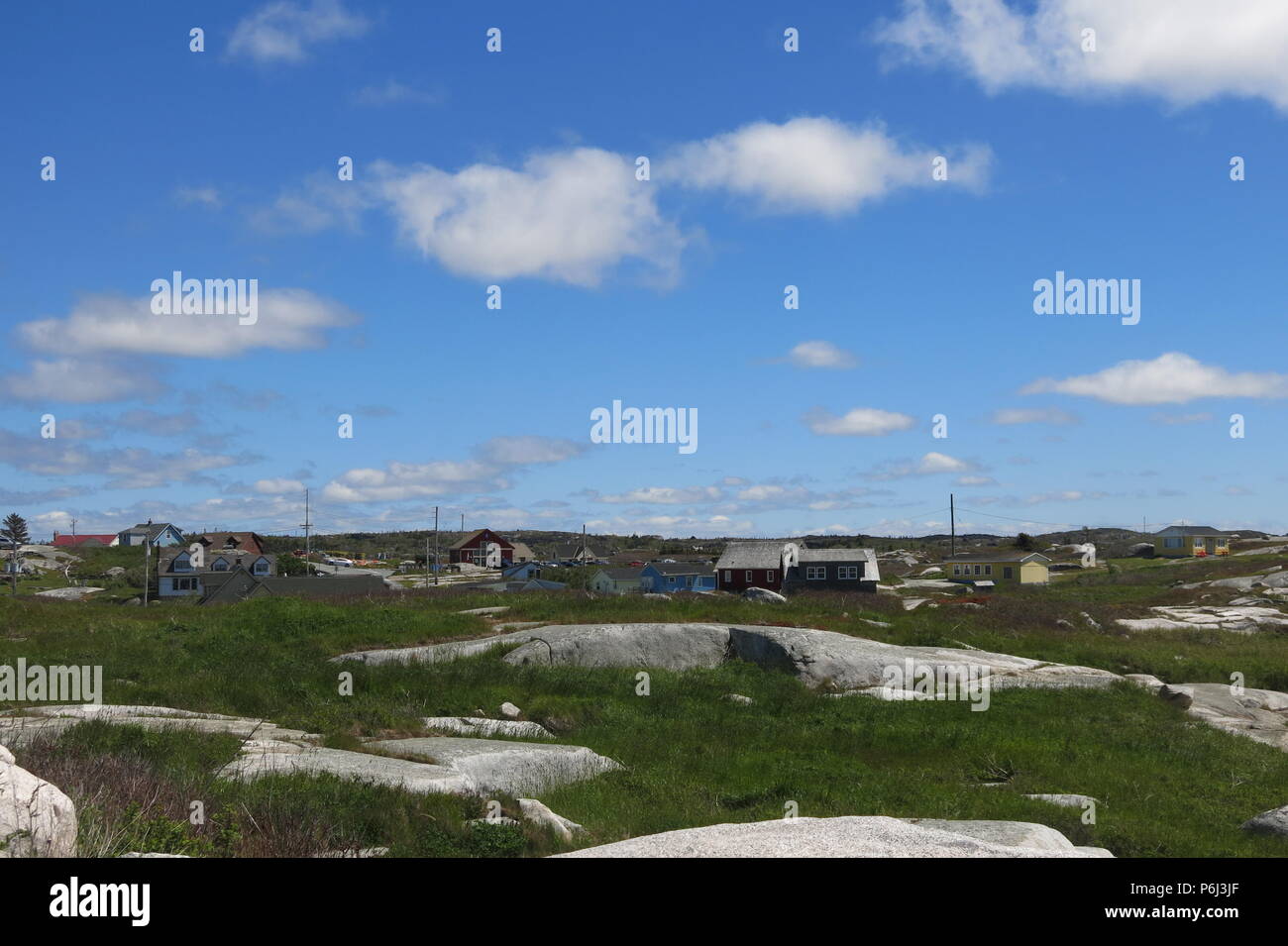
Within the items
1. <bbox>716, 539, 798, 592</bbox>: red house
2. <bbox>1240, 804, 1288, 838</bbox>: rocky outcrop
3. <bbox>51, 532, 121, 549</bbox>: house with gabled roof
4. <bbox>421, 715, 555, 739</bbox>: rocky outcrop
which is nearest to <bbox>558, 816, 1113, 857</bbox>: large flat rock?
<bbox>1240, 804, 1288, 838</bbox>: rocky outcrop

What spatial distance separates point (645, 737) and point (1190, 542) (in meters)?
113

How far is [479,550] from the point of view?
13862 cm

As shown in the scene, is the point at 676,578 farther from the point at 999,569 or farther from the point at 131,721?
the point at 131,721

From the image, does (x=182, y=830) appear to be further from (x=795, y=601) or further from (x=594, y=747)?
(x=795, y=601)

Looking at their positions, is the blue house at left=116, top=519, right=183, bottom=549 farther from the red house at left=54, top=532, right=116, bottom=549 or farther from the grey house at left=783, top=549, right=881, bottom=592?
the grey house at left=783, top=549, right=881, bottom=592

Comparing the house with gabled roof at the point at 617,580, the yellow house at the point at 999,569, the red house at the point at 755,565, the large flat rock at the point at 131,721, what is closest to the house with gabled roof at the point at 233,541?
the house with gabled roof at the point at 617,580

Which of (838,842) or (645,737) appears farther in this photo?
(645,737)

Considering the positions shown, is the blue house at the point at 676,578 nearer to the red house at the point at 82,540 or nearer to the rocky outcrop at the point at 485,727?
the rocky outcrop at the point at 485,727

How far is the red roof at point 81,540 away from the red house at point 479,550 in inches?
2188

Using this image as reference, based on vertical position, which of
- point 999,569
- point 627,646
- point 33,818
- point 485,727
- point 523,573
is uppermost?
point 33,818

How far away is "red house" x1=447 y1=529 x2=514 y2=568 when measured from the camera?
13775cm

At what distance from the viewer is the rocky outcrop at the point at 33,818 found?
744 centimetres

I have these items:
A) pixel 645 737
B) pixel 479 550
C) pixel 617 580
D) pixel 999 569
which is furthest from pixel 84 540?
pixel 645 737
